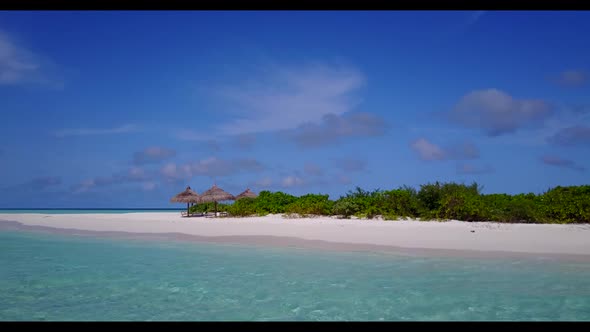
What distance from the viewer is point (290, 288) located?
6.23 m

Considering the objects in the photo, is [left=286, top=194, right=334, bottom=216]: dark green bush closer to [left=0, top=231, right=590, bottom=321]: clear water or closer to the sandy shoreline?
the sandy shoreline

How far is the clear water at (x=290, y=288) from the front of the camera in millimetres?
4918

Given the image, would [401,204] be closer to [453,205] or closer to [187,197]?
[453,205]

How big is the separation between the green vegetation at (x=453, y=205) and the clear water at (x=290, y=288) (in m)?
6.52

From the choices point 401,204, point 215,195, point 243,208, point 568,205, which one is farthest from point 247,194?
point 568,205

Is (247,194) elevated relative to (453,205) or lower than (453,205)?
elevated

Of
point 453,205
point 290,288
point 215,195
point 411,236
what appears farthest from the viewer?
point 215,195

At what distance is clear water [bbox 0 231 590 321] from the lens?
4918 millimetres

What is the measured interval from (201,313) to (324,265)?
3697mm

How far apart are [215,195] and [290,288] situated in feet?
58.8

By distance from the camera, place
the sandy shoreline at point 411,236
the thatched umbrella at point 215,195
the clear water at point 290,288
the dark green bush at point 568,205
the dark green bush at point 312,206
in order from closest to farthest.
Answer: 1. the clear water at point 290,288
2. the sandy shoreline at point 411,236
3. the dark green bush at point 568,205
4. the dark green bush at point 312,206
5. the thatched umbrella at point 215,195

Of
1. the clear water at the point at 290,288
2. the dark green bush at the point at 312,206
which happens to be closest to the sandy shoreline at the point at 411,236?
the clear water at the point at 290,288

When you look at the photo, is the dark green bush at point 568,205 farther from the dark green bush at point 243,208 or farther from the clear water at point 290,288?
the dark green bush at point 243,208
